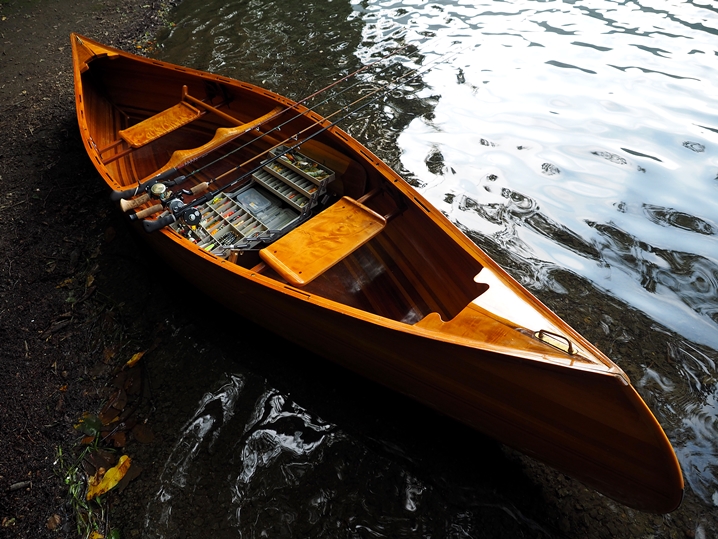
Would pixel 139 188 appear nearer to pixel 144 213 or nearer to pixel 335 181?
pixel 144 213

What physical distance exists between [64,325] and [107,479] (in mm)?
1990

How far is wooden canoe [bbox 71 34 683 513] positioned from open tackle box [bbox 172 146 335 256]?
2 centimetres

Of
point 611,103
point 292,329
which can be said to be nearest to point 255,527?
point 292,329

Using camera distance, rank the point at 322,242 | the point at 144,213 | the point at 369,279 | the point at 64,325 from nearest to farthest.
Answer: the point at 322,242
the point at 144,213
the point at 369,279
the point at 64,325

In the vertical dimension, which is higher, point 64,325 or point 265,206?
point 265,206

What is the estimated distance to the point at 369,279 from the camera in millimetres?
4438

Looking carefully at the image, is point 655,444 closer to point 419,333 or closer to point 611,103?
point 419,333

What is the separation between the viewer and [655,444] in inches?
104

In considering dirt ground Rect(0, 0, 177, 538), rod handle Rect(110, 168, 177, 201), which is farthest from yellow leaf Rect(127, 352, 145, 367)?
rod handle Rect(110, 168, 177, 201)

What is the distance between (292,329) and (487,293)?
1.77 meters

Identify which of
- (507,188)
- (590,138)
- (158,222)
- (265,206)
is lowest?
(507,188)

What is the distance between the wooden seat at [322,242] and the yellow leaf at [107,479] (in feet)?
7.13

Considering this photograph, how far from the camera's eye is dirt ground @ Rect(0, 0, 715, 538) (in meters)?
3.48

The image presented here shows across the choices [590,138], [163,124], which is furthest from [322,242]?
[590,138]
